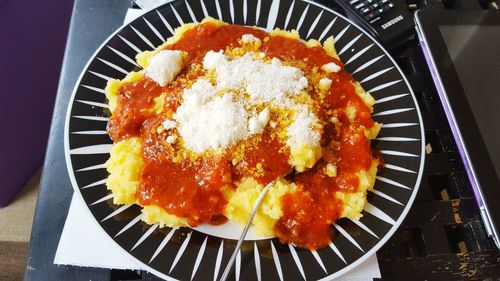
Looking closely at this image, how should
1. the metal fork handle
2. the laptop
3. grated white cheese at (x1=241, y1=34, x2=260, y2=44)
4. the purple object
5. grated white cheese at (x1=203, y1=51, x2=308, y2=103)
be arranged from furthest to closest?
the purple object, grated white cheese at (x1=241, y1=34, x2=260, y2=44), grated white cheese at (x1=203, y1=51, x2=308, y2=103), the laptop, the metal fork handle

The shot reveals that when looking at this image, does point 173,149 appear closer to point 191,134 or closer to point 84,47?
point 191,134

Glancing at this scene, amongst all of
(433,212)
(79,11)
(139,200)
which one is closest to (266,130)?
(139,200)

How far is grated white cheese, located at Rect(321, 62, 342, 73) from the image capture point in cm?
144

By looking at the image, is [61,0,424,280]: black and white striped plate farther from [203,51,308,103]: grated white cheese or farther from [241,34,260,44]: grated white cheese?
[203,51,308,103]: grated white cheese

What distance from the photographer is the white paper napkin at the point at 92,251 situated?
1.17 meters

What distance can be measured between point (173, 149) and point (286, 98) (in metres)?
0.37

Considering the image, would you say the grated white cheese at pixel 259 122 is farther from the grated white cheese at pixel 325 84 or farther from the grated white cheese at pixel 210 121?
the grated white cheese at pixel 325 84

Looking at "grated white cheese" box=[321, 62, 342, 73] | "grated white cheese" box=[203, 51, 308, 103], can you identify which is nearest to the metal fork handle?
"grated white cheese" box=[203, 51, 308, 103]

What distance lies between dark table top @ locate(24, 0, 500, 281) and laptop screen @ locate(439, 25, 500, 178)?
0.14 m

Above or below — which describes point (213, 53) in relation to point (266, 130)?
above

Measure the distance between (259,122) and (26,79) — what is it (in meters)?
1.27

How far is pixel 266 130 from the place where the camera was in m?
1.32

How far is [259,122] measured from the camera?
4.22ft

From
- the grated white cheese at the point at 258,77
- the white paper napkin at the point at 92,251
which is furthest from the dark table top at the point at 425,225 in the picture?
the grated white cheese at the point at 258,77
